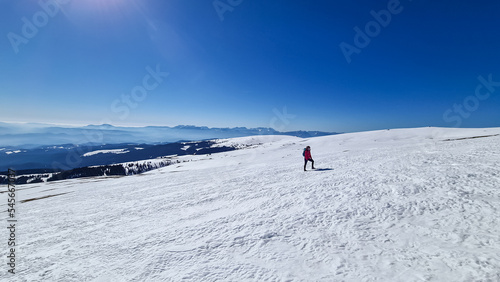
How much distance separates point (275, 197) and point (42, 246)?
41.0 feet

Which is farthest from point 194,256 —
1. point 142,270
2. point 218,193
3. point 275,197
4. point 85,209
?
point 85,209

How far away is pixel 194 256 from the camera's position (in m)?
7.18

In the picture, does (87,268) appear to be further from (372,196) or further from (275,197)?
(372,196)

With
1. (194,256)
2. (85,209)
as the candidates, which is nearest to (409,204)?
(194,256)

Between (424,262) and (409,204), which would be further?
(409,204)

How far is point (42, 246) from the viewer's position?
33.3ft

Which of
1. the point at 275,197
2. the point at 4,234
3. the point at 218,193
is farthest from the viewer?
the point at 218,193

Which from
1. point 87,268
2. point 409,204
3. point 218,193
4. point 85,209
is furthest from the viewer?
point 85,209

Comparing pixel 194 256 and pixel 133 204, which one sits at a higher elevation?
pixel 194 256

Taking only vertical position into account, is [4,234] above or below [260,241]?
below

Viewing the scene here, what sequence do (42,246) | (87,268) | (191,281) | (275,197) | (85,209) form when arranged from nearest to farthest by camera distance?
(191,281), (87,268), (42,246), (275,197), (85,209)

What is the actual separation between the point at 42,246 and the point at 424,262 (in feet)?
53.1

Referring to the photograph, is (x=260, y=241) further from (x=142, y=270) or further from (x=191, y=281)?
(x=142, y=270)

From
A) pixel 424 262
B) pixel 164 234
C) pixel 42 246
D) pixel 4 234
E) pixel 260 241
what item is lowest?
pixel 4 234
